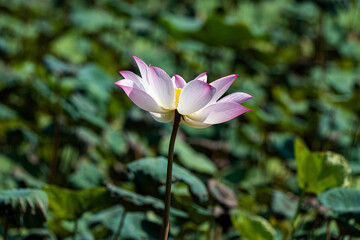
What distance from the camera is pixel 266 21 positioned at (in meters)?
4.05

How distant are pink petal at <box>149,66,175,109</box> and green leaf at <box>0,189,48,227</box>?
0.90 feet

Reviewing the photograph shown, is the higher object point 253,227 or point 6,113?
point 6,113

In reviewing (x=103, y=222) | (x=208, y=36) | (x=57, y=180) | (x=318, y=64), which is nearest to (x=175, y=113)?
(x=103, y=222)

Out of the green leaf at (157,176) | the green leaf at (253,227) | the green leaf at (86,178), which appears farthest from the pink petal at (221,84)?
the green leaf at (86,178)

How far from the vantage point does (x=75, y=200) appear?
2.84ft

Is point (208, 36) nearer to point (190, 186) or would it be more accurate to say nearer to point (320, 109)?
point (320, 109)

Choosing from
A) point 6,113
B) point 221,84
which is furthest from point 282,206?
point 6,113

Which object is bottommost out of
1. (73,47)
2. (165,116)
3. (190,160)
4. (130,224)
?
(130,224)

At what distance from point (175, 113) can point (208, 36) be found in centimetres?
145

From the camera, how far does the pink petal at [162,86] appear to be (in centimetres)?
60

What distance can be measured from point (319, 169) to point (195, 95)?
0.38m

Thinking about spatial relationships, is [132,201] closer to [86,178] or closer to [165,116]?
[165,116]

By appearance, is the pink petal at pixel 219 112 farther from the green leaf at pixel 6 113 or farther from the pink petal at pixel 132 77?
the green leaf at pixel 6 113

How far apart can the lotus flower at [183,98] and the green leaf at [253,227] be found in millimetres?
364
